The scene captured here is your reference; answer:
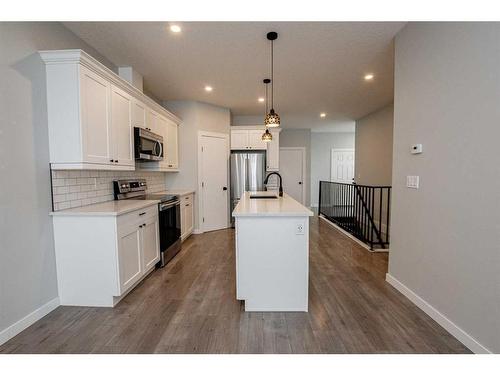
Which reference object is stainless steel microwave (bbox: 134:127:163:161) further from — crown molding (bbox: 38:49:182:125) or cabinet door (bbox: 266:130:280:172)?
cabinet door (bbox: 266:130:280:172)

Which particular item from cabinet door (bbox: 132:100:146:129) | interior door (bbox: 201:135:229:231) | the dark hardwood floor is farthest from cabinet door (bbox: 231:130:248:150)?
the dark hardwood floor

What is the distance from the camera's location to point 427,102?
2.08 metres

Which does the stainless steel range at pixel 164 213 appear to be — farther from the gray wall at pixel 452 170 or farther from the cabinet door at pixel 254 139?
the gray wall at pixel 452 170

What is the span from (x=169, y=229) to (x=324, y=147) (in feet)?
22.9

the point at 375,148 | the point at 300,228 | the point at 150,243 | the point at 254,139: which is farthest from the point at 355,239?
the point at 150,243

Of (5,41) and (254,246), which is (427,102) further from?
(5,41)

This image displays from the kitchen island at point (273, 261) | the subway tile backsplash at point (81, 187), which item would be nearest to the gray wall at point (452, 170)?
the kitchen island at point (273, 261)

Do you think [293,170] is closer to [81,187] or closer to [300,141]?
[300,141]

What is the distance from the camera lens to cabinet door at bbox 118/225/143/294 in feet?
7.31

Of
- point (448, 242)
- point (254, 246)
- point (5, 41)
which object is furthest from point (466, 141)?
point (5, 41)

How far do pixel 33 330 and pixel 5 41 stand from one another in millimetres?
2159

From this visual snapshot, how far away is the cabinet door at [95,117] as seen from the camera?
215 cm

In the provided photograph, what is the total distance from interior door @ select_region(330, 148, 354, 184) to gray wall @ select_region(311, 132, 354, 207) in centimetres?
14

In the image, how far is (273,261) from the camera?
209cm
